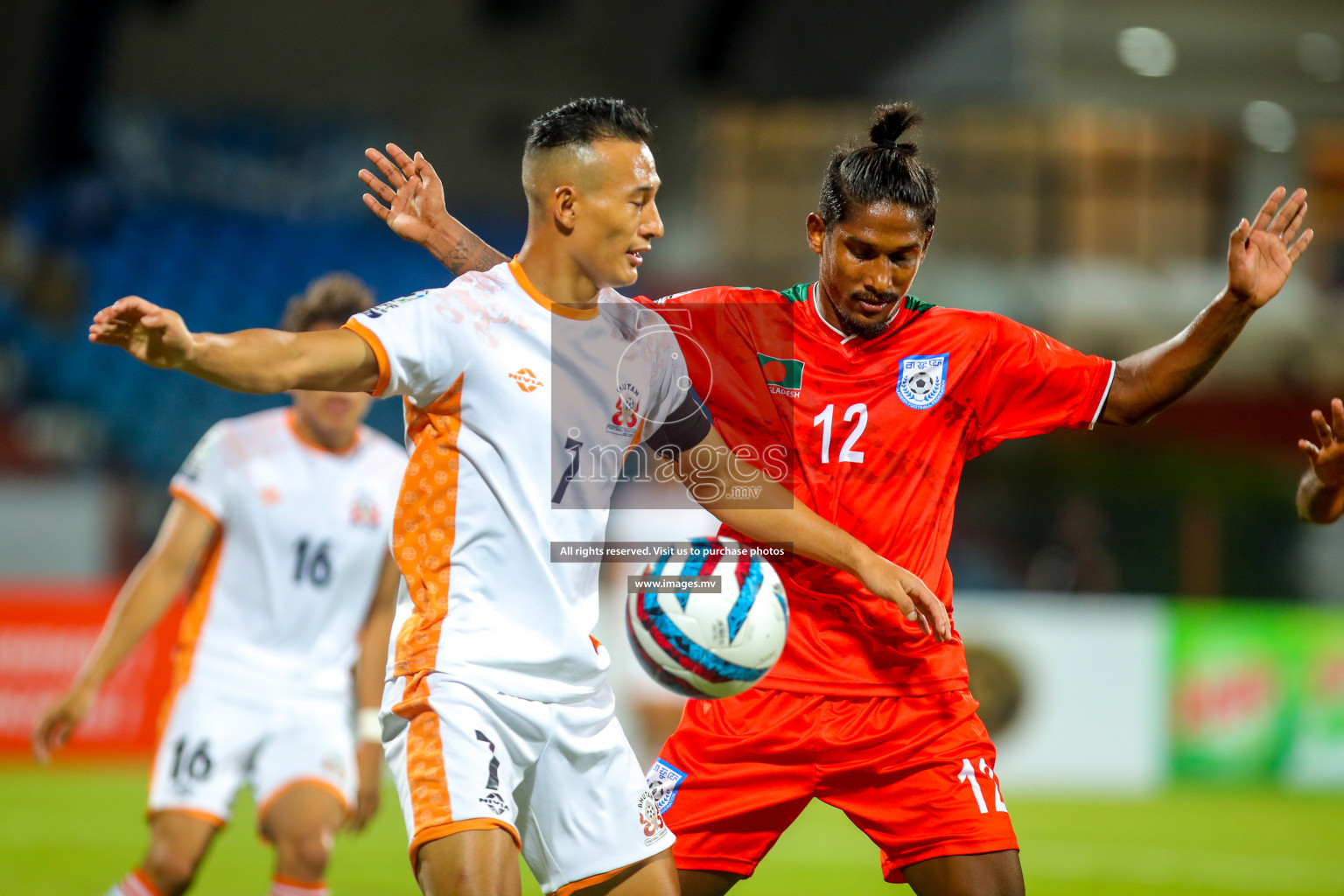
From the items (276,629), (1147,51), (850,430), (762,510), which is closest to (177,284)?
(1147,51)

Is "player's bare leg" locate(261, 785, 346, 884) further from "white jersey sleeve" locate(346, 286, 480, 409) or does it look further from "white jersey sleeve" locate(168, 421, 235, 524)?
"white jersey sleeve" locate(346, 286, 480, 409)

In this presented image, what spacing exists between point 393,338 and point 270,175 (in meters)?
18.6

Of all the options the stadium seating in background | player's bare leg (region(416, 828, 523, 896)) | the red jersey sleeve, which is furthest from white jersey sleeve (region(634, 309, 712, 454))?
the stadium seating in background

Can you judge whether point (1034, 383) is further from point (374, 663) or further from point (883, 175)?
point (374, 663)

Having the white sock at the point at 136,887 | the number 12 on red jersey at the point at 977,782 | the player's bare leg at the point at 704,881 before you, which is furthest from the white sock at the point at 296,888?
the number 12 on red jersey at the point at 977,782

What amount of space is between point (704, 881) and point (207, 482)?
2.50 metres

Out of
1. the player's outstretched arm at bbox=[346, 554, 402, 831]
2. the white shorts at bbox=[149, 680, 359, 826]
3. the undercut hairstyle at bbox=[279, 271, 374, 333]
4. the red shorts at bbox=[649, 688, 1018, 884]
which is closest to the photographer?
the red shorts at bbox=[649, 688, 1018, 884]

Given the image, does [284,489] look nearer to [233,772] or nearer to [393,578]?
Result: [393,578]

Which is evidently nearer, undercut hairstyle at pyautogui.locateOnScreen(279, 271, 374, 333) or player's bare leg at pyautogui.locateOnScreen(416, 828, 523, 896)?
player's bare leg at pyautogui.locateOnScreen(416, 828, 523, 896)

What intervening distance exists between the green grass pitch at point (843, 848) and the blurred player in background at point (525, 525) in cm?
497

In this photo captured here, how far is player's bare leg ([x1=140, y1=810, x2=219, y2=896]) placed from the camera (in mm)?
4895

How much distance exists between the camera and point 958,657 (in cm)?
410

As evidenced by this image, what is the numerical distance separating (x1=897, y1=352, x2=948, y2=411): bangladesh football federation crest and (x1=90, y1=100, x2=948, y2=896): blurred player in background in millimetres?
668

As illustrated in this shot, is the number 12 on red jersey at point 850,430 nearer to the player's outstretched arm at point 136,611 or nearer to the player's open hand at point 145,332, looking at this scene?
the player's open hand at point 145,332
